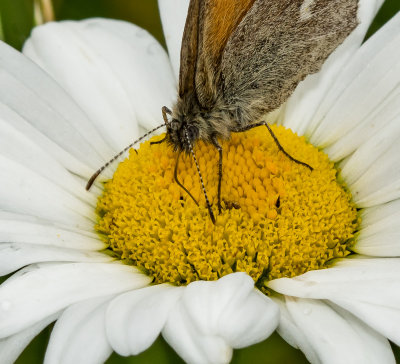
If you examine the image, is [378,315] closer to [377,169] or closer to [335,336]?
[335,336]

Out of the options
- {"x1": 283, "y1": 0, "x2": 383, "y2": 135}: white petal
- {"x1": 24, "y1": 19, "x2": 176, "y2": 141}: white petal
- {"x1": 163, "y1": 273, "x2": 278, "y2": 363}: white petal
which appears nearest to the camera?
{"x1": 163, "y1": 273, "x2": 278, "y2": 363}: white petal

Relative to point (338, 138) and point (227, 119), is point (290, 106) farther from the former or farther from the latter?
point (227, 119)

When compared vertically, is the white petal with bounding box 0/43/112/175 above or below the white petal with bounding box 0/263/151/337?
above

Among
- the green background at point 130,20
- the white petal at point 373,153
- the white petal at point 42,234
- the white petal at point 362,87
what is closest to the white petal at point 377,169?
the white petal at point 373,153

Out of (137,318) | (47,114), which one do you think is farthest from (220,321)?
(47,114)

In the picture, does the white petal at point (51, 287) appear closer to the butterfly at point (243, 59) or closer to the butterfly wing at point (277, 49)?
the butterfly at point (243, 59)

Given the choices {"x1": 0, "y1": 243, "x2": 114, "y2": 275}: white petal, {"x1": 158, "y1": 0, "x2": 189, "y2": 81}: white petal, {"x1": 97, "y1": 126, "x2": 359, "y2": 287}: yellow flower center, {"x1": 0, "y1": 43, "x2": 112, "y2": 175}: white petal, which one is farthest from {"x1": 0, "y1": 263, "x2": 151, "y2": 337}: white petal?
{"x1": 158, "y1": 0, "x2": 189, "y2": 81}: white petal

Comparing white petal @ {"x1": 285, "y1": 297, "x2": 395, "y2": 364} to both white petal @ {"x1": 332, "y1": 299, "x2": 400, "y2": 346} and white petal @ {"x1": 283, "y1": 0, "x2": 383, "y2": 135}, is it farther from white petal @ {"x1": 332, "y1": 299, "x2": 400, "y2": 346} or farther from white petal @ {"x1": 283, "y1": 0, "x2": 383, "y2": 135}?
white petal @ {"x1": 283, "y1": 0, "x2": 383, "y2": 135}
